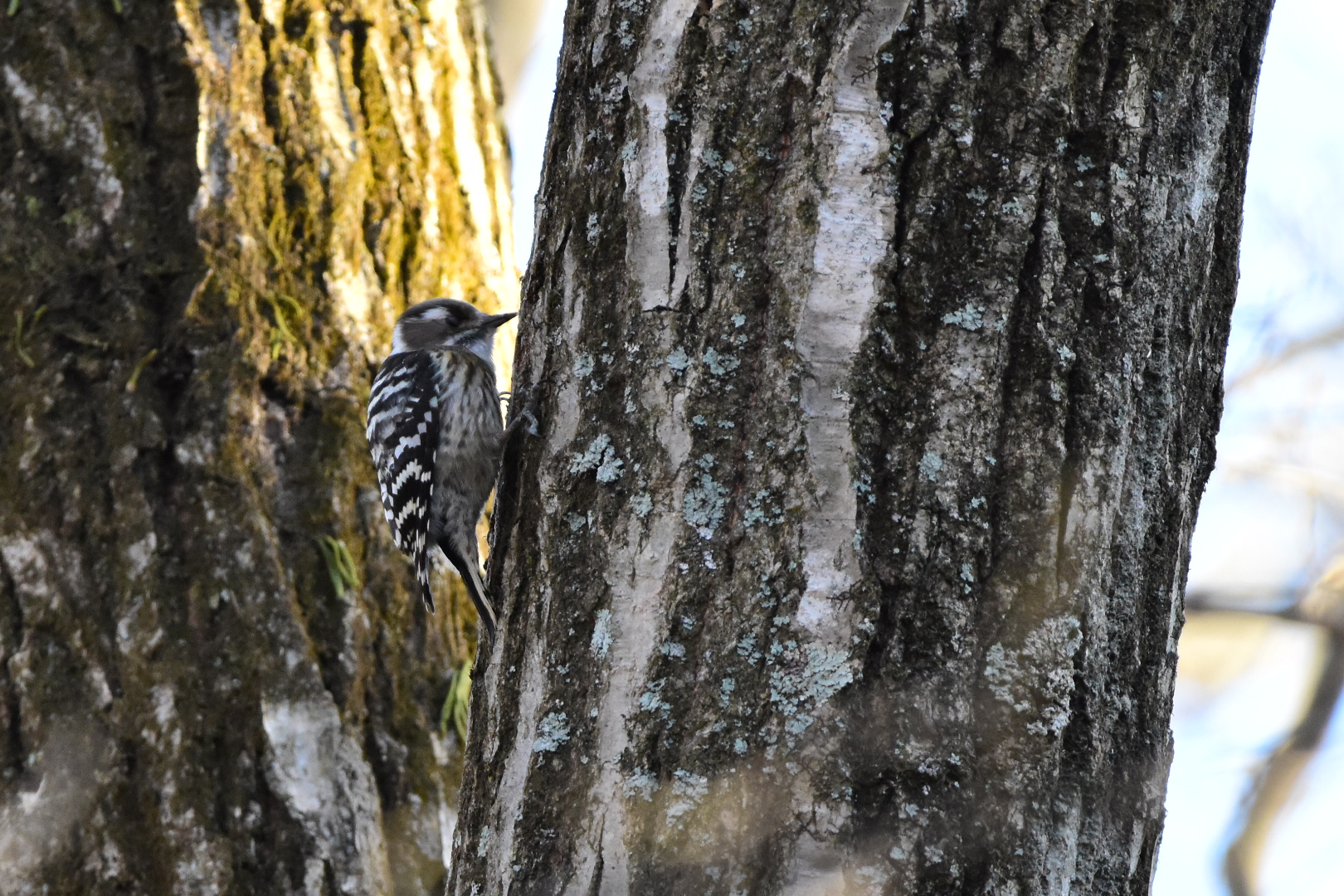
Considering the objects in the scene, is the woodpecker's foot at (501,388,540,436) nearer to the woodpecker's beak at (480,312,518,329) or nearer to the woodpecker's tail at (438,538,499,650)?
the woodpecker's tail at (438,538,499,650)

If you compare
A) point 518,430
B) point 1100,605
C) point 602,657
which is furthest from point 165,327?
point 1100,605

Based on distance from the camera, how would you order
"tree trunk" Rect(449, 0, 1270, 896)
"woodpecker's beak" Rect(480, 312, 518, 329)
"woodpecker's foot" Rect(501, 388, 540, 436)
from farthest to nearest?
"woodpecker's beak" Rect(480, 312, 518, 329) < "woodpecker's foot" Rect(501, 388, 540, 436) < "tree trunk" Rect(449, 0, 1270, 896)

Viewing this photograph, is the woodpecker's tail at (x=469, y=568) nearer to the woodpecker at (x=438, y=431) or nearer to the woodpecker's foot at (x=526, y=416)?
the woodpecker at (x=438, y=431)

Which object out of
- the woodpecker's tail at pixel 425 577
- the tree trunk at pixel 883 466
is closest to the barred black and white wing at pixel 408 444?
the woodpecker's tail at pixel 425 577

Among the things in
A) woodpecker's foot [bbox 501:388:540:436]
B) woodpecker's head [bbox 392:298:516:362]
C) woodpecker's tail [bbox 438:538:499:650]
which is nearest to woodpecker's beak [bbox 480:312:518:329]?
woodpecker's head [bbox 392:298:516:362]

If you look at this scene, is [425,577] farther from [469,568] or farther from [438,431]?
[438,431]

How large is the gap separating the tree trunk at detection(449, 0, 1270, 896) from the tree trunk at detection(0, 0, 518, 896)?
1311 mm

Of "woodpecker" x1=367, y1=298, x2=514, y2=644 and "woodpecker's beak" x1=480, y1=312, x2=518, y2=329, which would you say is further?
"woodpecker's beak" x1=480, y1=312, x2=518, y2=329

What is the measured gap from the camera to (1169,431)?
1.86 m

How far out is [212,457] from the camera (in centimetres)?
334

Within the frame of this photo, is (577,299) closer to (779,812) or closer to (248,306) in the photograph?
(779,812)

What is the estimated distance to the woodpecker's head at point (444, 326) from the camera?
389 centimetres

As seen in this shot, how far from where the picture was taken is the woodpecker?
3.83 meters

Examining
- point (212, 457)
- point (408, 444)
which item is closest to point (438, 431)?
point (408, 444)
